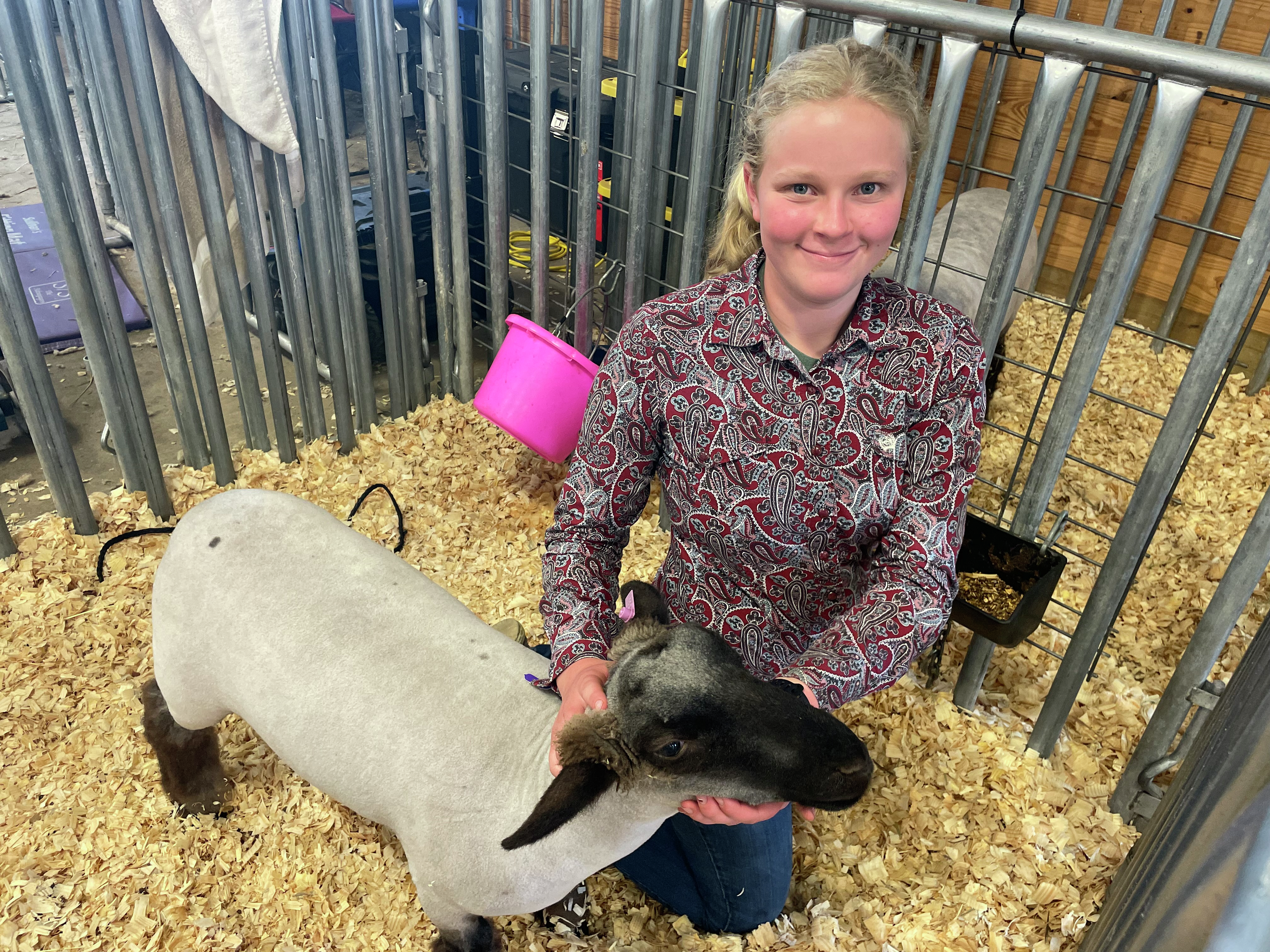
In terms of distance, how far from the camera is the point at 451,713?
1744 millimetres

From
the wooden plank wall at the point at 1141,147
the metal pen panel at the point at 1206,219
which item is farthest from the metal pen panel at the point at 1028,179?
the wooden plank wall at the point at 1141,147

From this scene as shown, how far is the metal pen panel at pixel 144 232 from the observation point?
2.70 meters

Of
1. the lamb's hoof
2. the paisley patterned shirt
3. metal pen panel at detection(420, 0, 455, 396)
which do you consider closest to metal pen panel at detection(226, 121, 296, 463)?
metal pen panel at detection(420, 0, 455, 396)

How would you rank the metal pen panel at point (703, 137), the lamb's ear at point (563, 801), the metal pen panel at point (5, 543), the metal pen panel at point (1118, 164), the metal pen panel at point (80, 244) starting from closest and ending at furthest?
1. the lamb's ear at point (563, 801)
2. the metal pen panel at point (703, 137)
3. the metal pen panel at point (80, 244)
4. the metal pen panel at point (1118, 164)
5. the metal pen panel at point (5, 543)

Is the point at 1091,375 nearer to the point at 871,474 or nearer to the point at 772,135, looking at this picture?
the point at 871,474

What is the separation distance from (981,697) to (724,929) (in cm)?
118

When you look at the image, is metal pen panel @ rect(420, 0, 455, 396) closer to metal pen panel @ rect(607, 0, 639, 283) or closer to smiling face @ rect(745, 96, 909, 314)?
metal pen panel @ rect(607, 0, 639, 283)

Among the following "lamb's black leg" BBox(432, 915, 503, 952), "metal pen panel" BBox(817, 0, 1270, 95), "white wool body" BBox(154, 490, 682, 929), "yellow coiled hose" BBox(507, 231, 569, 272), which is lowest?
"lamb's black leg" BBox(432, 915, 503, 952)

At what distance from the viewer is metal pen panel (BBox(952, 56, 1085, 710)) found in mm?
1944

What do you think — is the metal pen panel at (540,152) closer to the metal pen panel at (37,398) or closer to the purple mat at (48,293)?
the metal pen panel at (37,398)

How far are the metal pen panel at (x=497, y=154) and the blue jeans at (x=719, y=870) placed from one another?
205cm

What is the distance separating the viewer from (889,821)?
239 cm

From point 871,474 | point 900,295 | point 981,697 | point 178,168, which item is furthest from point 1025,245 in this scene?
point 178,168

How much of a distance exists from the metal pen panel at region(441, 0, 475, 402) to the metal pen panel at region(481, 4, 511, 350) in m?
0.08
